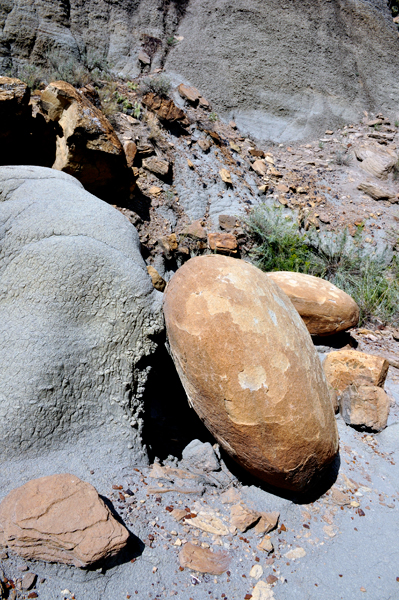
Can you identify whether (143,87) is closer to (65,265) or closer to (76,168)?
(76,168)

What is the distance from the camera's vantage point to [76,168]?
4.43 metres

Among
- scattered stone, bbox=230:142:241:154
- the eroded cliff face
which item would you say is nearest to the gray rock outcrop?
scattered stone, bbox=230:142:241:154

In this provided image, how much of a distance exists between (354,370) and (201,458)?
1463mm

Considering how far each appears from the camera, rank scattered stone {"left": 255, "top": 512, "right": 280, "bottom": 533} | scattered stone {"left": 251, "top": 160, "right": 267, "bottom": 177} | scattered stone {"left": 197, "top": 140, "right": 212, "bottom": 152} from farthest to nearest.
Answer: scattered stone {"left": 251, "top": 160, "right": 267, "bottom": 177}
scattered stone {"left": 197, "top": 140, "right": 212, "bottom": 152}
scattered stone {"left": 255, "top": 512, "right": 280, "bottom": 533}

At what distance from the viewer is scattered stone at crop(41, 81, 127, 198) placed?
4336 mm

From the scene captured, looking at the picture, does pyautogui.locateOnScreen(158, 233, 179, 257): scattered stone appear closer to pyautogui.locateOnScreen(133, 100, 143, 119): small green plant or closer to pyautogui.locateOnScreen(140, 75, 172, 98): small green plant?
pyautogui.locateOnScreen(133, 100, 143, 119): small green plant

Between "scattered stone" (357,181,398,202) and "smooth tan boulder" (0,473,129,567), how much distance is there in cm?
744

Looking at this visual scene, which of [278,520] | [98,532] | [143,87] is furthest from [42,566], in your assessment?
[143,87]

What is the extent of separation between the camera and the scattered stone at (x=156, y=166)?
572 centimetres

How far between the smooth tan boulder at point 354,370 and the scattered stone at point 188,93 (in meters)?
5.91

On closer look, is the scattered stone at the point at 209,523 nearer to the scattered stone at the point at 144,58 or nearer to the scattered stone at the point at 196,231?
the scattered stone at the point at 196,231

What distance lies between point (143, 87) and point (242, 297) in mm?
5963

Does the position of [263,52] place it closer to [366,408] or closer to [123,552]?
[366,408]

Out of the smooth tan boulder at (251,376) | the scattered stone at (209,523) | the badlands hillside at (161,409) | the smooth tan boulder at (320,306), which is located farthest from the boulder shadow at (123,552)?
the smooth tan boulder at (320,306)
